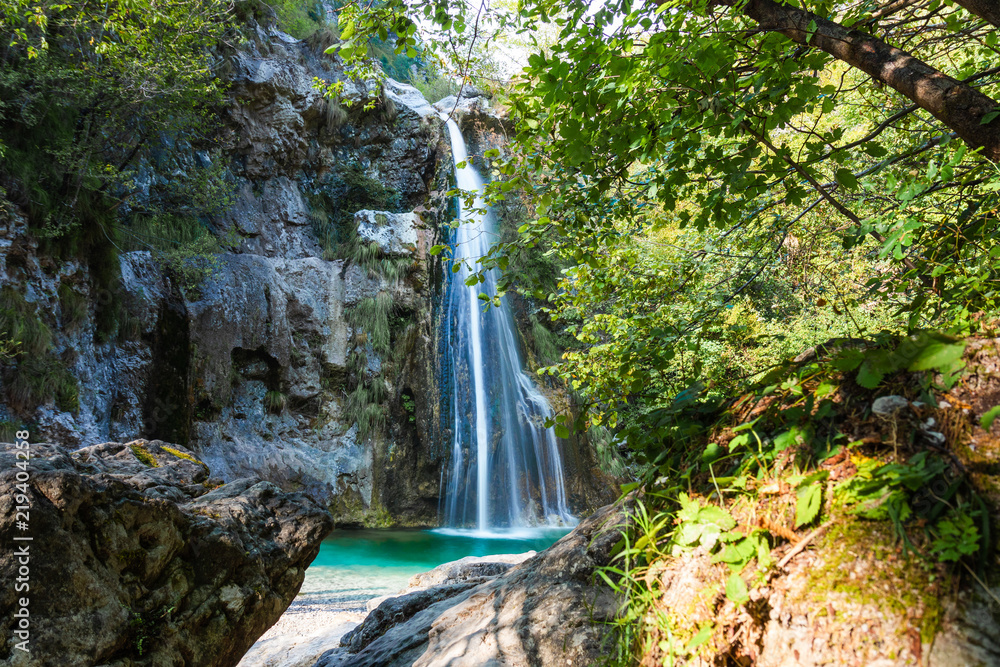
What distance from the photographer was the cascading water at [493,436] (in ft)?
40.2

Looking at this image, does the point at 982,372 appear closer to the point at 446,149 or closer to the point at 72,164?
the point at 72,164

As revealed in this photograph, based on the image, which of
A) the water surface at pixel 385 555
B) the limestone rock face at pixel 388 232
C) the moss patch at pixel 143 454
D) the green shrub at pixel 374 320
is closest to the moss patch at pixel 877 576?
the moss patch at pixel 143 454

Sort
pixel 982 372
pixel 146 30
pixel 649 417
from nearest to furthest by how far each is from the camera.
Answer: pixel 982 372, pixel 649 417, pixel 146 30

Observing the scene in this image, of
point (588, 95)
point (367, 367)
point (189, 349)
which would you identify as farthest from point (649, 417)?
point (367, 367)

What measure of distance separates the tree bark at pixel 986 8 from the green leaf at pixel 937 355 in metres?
1.53

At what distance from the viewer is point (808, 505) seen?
1182 mm

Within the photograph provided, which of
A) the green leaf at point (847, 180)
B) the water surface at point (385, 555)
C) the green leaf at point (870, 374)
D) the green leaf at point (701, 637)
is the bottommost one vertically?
the water surface at point (385, 555)

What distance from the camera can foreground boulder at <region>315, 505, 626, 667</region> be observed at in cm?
171

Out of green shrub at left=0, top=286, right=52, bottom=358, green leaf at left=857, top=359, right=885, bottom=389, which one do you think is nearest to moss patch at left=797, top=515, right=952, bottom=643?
green leaf at left=857, top=359, right=885, bottom=389

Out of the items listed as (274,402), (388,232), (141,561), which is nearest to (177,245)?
(274,402)

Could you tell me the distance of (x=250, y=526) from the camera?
3.31m

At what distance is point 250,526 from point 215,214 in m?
10.0

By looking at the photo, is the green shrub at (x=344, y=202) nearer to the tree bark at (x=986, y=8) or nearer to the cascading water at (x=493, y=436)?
the cascading water at (x=493, y=436)

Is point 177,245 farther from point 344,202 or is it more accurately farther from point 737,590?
point 737,590
